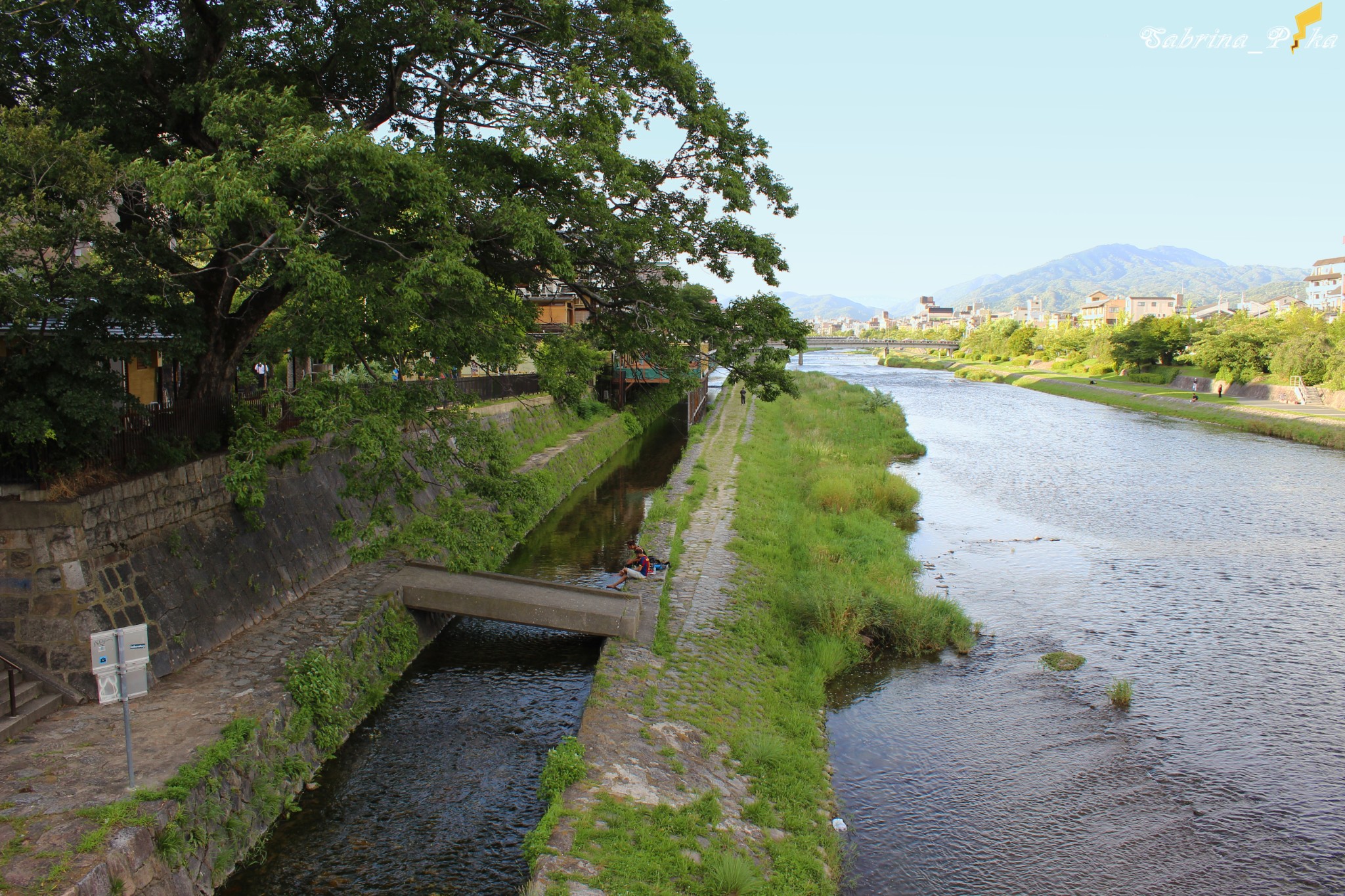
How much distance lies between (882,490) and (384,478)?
18.1 meters

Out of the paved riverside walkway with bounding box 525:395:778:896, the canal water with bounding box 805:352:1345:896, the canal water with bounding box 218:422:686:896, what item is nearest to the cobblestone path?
the paved riverside walkway with bounding box 525:395:778:896

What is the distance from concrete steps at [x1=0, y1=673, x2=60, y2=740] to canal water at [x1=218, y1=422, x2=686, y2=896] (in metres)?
3.19

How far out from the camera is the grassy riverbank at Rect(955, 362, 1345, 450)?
44062mm

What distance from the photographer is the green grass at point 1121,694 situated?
13.8 meters

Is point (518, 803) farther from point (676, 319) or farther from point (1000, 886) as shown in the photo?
point (676, 319)

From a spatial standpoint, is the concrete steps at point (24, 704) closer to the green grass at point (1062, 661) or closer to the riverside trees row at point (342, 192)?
the riverside trees row at point (342, 192)

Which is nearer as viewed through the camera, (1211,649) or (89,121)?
(89,121)

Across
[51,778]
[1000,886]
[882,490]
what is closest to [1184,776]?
[1000,886]

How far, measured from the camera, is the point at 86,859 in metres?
7.36

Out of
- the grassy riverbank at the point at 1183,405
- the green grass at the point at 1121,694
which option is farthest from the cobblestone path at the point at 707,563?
the grassy riverbank at the point at 1183,405

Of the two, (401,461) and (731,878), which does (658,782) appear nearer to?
(731,878)

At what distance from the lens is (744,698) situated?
12.8 m

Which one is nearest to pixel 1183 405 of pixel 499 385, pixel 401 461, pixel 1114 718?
pixel 499 385

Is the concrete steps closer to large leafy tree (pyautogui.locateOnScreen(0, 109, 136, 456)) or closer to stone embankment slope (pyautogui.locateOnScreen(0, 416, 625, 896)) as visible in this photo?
stone embankment slope (pyautogui.locateOnScreen(0, 416, 625, 896))
